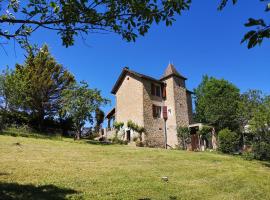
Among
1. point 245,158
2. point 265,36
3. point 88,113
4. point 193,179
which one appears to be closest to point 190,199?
point 193,179

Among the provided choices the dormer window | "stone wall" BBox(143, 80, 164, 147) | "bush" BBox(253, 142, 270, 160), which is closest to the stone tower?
the dormer window

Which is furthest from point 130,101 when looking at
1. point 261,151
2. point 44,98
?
point 261,151

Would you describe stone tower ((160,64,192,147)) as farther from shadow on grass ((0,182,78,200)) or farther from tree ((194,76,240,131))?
shadow on grass ((0,182,78,200))

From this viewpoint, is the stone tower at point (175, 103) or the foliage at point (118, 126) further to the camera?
the stone tower at point (175, 103)

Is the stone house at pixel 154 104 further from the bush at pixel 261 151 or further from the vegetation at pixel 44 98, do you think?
the bush at pixel 261 151

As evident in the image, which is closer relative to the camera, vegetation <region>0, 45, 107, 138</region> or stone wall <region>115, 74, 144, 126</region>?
vegetation <region>0, 45, 107, 138</region>

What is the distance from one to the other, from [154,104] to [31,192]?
91.5ft

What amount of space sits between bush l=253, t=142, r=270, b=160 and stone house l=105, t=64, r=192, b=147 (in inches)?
420

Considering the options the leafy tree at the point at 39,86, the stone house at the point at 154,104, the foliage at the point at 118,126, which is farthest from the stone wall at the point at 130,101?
the leafy tree at the point at 39,86

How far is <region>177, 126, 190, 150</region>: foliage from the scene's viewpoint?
113ft

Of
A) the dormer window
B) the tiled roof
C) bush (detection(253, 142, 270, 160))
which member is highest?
the tiled roof

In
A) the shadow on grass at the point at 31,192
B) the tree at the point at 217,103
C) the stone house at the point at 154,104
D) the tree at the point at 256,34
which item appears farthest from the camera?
the tree at the point at 217,103

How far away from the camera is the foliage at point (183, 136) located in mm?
34425

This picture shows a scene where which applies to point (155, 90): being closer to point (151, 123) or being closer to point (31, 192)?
point (151, 123)
